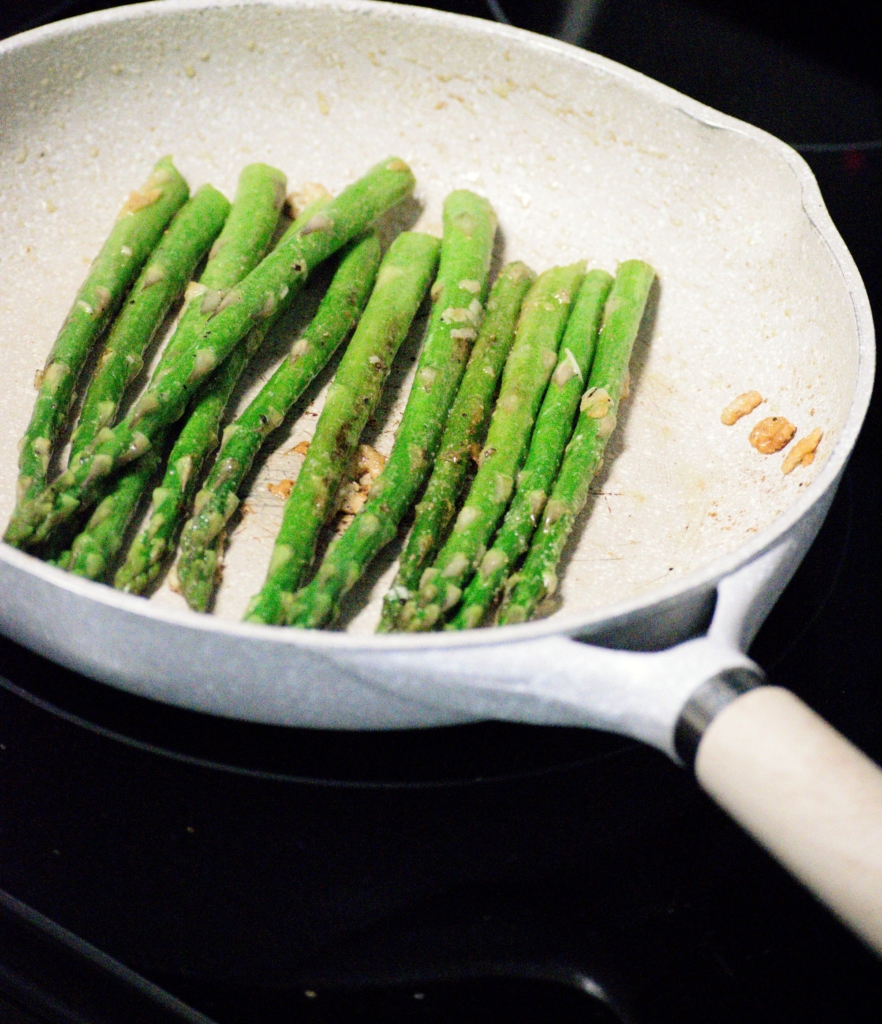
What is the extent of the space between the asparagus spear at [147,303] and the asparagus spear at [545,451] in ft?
2.26

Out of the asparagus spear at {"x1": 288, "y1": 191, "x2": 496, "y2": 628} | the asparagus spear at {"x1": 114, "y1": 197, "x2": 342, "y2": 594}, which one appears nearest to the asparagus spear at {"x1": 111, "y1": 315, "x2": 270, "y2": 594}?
the asparagus spear at {"x1": 114, "y1": 197, "x2": 342, "y2": 594}

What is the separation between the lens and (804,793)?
1138mm

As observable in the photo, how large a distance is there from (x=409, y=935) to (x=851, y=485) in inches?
50.0

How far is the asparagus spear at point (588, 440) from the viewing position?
1.66 meters

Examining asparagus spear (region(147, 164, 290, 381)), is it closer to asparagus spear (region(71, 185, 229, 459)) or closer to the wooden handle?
asparagus spear (region(71, 185, 229, 459))

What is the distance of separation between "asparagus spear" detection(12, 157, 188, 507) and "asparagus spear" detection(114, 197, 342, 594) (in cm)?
19

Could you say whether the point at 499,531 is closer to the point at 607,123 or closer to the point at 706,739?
the point at 706,739

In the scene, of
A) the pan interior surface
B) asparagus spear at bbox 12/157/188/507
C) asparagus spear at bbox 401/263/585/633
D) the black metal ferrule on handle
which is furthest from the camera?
the pan interior surface

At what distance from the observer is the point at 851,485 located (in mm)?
2156

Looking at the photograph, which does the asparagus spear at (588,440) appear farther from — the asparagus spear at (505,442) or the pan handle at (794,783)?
the pan handle at (794,783)

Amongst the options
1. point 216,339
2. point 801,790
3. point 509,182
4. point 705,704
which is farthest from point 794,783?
point 509,182

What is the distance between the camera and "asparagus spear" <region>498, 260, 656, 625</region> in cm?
166

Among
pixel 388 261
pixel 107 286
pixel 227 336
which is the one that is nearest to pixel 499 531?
pixel 227 336

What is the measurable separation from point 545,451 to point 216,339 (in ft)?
1.97
